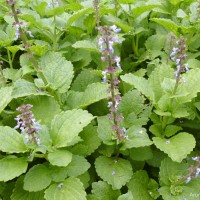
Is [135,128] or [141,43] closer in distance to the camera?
[135,128]

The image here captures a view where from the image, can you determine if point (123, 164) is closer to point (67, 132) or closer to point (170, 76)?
point (67, 132)

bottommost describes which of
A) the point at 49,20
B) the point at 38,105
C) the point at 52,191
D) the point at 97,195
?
the point at 97,195

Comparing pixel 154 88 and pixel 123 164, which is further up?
pixel 154 88

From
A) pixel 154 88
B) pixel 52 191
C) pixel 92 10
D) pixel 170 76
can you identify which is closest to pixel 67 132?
pixel 52 191

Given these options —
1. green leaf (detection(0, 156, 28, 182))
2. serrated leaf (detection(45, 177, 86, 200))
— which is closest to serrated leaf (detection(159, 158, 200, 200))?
serrated leaf (detection(45, 177, 86, 200))

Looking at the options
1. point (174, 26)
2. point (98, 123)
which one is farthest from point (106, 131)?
point (174, 26)

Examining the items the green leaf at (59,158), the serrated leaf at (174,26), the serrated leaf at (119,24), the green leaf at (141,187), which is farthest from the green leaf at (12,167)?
the serrated leaf at (174,26)

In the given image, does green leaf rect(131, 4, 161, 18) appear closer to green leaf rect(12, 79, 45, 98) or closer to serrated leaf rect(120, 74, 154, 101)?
serrated leaf rect(120, 74, 154, 101)

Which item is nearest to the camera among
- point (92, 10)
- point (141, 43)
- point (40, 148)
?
point (40, 148)
